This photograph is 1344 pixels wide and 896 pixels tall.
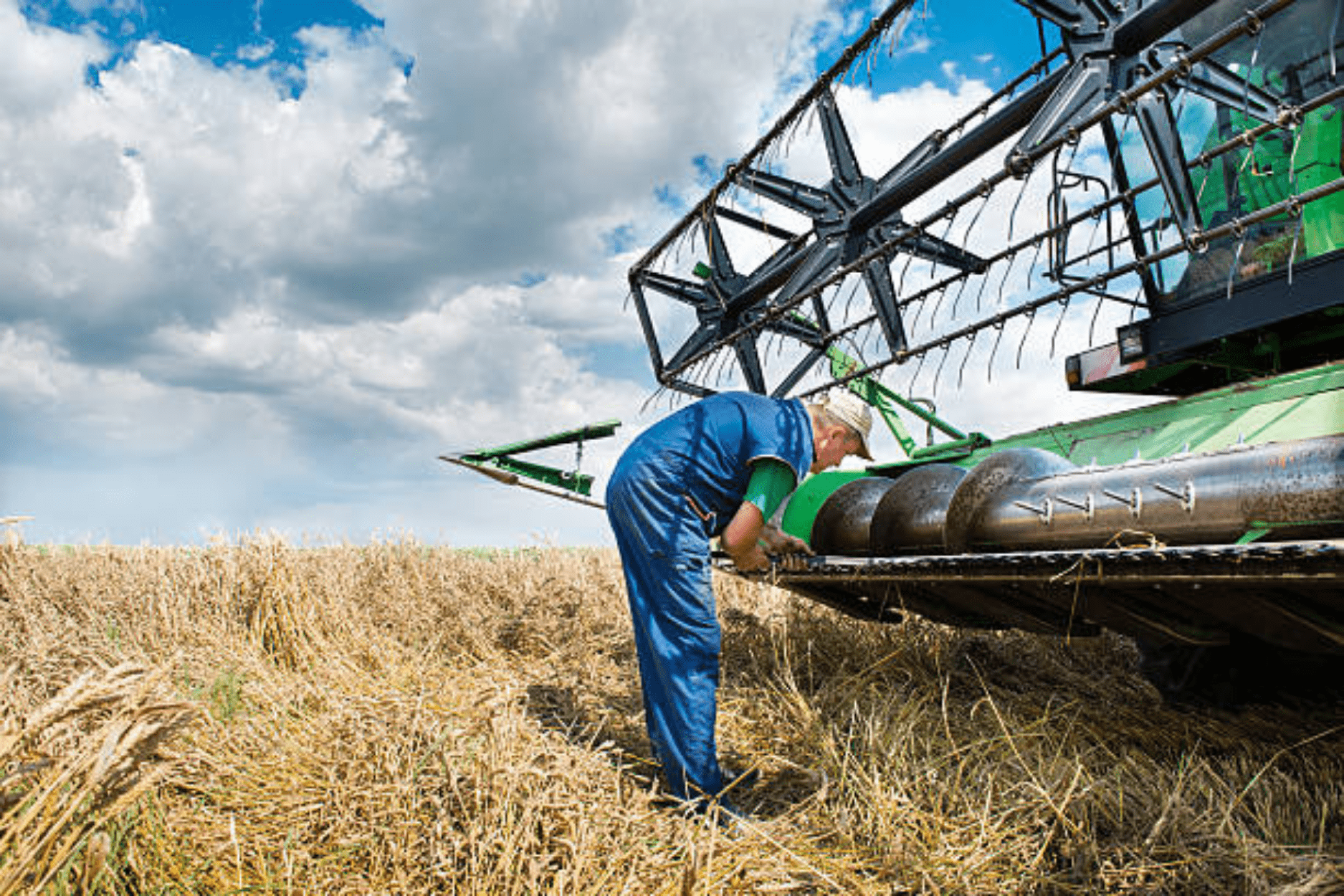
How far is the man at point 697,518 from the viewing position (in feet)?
9.03

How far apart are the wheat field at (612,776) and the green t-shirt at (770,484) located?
0.78 meters

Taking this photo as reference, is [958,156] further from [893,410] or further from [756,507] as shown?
[756,507]

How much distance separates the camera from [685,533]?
2.91 metres

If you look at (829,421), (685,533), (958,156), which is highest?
(958,156)

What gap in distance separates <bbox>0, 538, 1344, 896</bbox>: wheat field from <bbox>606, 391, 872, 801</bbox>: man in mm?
244

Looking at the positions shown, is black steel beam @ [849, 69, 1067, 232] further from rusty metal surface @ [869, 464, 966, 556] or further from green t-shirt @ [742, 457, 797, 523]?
green t-shirt @ [742, 457, 797, 523]

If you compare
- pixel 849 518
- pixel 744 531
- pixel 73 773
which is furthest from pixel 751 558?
pixel 73 773

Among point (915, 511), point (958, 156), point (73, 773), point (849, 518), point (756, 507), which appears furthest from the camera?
point (958, 156)

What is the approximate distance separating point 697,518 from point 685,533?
0.08 metres

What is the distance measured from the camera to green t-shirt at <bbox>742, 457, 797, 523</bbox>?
2859mm

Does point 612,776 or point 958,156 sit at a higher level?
point 958,156

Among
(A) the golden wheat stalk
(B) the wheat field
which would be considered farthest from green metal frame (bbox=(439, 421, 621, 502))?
(A) the golden wheat stalk

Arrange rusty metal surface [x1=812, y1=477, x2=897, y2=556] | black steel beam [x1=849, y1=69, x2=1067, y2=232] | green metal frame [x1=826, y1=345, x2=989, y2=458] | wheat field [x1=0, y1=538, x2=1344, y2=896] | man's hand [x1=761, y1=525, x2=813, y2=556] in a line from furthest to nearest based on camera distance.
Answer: green metal frame [x1=826, y1=345, x2=989, y2=458] < black steel beam [x1=849, y1=69, x2=1067, y2=232] < rusty metal surface [x1=812, y1=477, x2=897, y2=556] < man's hand [x1=761, y1=525, x2=813, y2=556] < wheat field [x1=0, y1=538, x2=1344, y2=896]

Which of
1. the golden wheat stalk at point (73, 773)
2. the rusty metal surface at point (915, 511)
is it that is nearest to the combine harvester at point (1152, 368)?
the rusty metal surface at point (915, 511)
